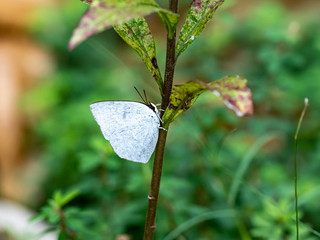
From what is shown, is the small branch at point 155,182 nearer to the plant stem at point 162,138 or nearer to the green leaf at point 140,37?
the plant stem at point 162,138

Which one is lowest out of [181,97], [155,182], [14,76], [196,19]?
[155,182]

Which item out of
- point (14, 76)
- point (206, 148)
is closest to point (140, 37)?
point (206, 148)

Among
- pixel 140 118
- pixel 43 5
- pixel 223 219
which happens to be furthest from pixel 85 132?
pixel 43 5

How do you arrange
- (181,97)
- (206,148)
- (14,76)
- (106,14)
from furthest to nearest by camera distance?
1. (14,76)
2. (206,148)
3. (181,97)
4. (106,14)

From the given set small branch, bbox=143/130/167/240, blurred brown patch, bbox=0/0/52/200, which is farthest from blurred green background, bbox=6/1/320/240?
small branch, bbox=143/130/167/240

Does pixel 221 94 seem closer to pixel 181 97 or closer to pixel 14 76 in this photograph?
pixel 181 97
